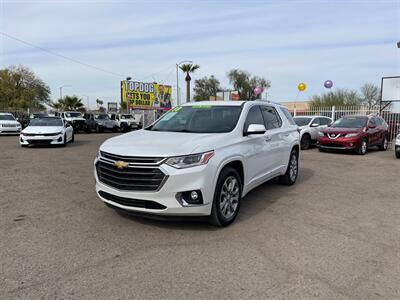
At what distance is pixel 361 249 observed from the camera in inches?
155

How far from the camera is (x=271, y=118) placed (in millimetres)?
6406

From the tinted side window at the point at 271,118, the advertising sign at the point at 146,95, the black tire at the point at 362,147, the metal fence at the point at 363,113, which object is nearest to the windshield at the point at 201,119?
the tinted side window at the point at 271,118

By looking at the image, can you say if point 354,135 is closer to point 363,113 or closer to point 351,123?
point 351,123

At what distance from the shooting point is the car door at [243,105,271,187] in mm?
5074

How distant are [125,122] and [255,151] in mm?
26559

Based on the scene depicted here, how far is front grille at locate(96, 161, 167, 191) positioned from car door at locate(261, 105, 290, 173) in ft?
7.88

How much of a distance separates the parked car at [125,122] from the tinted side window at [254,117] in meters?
25.7

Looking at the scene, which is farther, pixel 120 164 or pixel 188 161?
pixel 120 164

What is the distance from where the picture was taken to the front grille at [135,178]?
401 centimetres

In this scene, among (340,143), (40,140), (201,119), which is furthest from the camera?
(40,140)

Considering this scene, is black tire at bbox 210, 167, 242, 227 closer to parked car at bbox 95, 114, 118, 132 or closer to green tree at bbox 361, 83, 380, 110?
parked car at bbox 95, 114, 118, 132

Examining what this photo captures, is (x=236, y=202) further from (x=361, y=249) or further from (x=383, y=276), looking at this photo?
(x=383, y=276)

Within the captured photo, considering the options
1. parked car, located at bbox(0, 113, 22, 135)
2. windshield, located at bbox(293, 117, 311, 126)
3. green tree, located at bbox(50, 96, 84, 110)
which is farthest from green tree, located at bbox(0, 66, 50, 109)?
windshield, located at bbox(293, 117, 311, 126)

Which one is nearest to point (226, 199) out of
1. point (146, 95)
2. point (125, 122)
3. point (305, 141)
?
point (305, 141)
